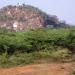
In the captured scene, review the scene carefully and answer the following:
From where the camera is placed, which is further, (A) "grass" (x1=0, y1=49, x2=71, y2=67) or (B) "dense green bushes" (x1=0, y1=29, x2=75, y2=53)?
(B) "dense green bushes" (x1=0, y1=29, x2=75, y2=53)

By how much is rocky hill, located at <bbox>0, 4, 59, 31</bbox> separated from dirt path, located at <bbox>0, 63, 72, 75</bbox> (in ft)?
19.1

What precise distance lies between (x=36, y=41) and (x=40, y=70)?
2.25m

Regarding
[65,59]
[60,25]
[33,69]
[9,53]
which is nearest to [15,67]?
[33,69]

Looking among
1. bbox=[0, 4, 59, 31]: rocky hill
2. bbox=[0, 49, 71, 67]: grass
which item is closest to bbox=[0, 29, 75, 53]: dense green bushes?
bbox=[0, 49, 71, 67]: grass

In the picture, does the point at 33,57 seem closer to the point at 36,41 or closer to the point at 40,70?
the point at 36,41

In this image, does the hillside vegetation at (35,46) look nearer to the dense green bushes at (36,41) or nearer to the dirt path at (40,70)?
the dense green bushes at (36,41)

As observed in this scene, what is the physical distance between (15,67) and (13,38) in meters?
1.59

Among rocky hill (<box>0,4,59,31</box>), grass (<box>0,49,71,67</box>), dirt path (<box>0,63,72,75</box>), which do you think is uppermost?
rocky hill (<box>0,4,59,31</box>)

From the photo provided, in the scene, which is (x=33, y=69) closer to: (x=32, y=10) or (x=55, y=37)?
(x=55, y=37)

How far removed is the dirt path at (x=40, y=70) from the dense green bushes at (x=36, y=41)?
131 centimetres

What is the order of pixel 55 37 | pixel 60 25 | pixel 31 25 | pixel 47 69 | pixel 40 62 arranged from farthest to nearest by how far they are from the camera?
pixel 60 25 → pixel 31 25 → pixel 55 37 → pixel 40 62 → pixel 47 69

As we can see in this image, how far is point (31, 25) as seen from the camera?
1365 centimetres

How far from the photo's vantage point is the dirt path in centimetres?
707

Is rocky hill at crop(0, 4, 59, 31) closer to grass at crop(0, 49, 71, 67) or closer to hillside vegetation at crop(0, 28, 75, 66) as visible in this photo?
hillside vegetation at crop(0, 28, 75, 66)
